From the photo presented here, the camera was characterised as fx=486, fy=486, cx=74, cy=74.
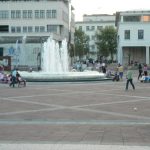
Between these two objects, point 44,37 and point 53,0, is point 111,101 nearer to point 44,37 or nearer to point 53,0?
point 44,37

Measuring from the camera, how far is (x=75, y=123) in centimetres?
1625

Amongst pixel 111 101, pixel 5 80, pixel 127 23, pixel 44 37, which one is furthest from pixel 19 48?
pixel 111 101

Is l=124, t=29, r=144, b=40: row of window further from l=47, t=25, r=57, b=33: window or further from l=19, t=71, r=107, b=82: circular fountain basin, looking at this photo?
l=19, t=71, r=107, b=82: circular fountain basin

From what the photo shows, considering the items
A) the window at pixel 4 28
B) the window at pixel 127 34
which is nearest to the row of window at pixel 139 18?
the window at pixel 127 34

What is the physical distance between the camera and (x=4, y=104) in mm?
22969

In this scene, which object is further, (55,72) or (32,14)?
(32,14)

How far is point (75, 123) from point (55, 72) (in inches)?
1166

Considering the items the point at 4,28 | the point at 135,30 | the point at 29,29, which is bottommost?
the point at 135,30

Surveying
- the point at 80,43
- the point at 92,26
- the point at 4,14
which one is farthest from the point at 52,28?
the point at 92,26

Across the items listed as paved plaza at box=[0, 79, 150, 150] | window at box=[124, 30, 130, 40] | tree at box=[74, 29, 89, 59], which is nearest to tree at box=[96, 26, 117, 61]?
tree at box=[74, 29, 89, 59]

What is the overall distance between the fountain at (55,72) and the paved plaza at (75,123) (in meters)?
15.7

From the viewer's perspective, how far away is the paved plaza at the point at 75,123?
39.5ft

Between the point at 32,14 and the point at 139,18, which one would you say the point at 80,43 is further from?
the point at 139,18

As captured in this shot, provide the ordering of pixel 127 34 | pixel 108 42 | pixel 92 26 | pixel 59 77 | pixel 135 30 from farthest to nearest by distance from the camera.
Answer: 1. pixel 92 26
2. pixel 108 42
3. pixel 127 34
4. pixel 135 30
5. pixel 59 77
